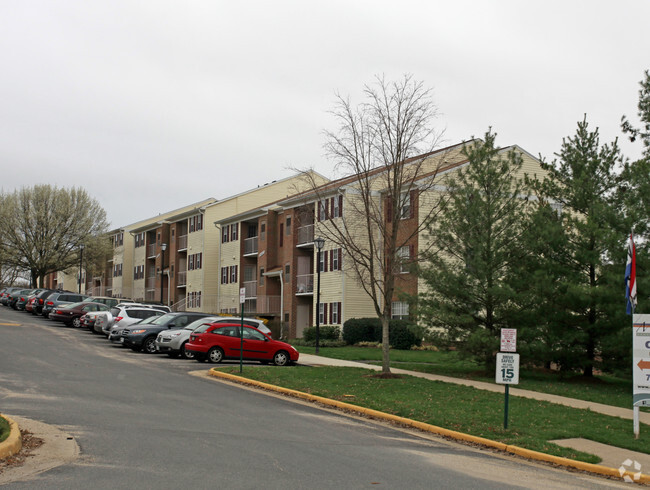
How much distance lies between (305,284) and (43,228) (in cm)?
3292

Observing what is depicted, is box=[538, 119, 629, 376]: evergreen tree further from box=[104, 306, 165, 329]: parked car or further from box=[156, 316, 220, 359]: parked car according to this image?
box=[104, 306, 165, 329]: parked car

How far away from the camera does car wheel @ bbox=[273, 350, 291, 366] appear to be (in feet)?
86.9

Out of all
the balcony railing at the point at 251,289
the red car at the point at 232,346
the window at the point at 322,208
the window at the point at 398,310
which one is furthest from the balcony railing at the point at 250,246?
the red car at the point at 232,346

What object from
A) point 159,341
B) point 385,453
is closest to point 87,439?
point 385,453

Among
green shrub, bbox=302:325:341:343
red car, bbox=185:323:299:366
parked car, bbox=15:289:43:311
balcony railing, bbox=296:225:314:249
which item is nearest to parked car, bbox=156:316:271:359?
red car, bbox=185:323:299:366

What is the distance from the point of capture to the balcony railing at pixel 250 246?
173 ft

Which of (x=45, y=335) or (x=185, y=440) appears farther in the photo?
(x=45, y=335)

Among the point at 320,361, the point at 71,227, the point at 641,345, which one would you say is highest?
the point at 71,227

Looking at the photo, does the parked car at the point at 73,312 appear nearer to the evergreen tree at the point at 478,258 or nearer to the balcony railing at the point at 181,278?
the evergreen tree at the point at 478,258

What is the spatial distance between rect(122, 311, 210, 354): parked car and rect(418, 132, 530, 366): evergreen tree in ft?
34.0

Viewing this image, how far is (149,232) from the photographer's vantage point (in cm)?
7288

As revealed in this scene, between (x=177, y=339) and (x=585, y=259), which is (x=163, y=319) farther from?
(x=585, y=259)

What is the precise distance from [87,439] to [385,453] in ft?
14.3

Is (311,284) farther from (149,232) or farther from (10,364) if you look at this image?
(149,232)
